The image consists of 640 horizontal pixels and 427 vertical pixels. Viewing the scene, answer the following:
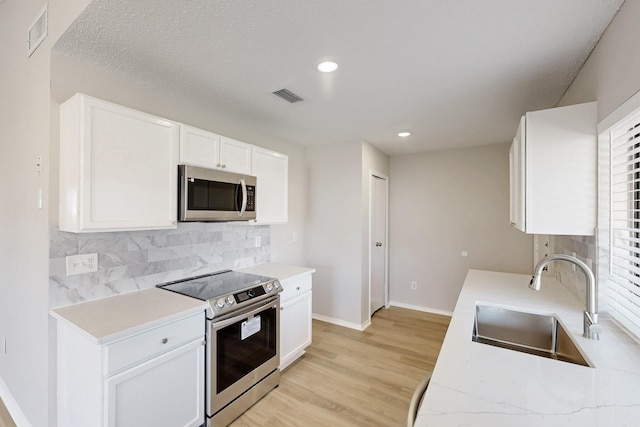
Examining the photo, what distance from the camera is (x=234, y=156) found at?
2469 millimetres

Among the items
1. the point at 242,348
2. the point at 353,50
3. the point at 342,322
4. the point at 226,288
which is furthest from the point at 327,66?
the point at 342,322

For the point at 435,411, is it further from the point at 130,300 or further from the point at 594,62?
the point at 594,62

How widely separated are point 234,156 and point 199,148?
1.13 feet

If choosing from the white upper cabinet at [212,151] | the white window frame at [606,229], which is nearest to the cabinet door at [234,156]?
the white upper cabinet at [212,151]

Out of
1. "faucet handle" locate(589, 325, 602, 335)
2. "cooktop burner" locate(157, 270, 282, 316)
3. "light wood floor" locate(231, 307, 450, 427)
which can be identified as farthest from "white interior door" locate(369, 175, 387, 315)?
"faucet handle" locate(589, 325, 602, 335)

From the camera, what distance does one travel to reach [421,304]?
4328mm

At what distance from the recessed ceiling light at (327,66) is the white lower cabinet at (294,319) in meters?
1.72

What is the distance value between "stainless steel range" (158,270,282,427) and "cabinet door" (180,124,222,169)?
3.12 ft

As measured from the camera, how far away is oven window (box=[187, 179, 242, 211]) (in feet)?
→ 6.85

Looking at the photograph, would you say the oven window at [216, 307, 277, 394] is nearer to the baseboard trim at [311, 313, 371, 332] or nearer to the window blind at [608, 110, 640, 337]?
the baseboard trim at [311, 313, 371, 332]

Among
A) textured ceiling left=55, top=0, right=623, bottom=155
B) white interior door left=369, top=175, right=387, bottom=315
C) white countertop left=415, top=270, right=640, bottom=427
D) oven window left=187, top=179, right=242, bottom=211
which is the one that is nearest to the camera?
white countertop left=415, top=270, right=640, bottom=427

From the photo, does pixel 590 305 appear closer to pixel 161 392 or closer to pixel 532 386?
pixel 532 386

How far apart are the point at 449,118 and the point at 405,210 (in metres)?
1.88

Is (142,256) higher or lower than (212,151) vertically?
lower
